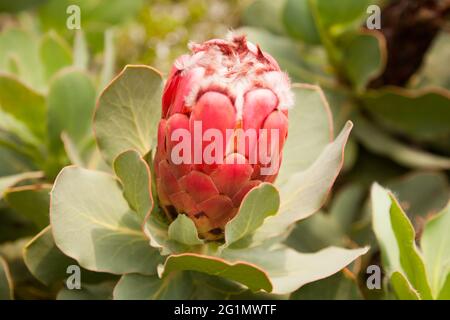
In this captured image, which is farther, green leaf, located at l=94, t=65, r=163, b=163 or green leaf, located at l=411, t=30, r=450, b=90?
green leaf, located at l=411, t=30, r=450, b=90

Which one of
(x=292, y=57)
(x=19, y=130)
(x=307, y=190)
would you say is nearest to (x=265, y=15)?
(x=292, y=57)

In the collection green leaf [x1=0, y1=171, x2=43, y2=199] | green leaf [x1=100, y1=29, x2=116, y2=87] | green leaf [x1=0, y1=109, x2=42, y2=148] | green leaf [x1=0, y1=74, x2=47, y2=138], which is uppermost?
green leaf [x1=100, y1=29, x2=116, y2=87]

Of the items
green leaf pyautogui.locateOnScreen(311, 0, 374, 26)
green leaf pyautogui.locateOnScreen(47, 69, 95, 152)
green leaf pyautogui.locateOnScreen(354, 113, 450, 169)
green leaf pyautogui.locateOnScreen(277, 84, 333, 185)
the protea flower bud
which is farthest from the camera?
green leaf pyautogui.locateOnScreen(354, 113, 450, 169)

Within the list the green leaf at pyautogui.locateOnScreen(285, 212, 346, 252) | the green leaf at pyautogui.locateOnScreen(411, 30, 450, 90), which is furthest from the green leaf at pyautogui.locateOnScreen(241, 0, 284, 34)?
the green leaf at pyautogui.locateOnScreen(285, 212, 346, 252)

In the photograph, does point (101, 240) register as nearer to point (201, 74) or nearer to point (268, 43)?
point (201, 74)

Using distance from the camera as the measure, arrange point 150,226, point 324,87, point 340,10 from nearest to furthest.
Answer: point 150,226
point 340,10
point 324,87

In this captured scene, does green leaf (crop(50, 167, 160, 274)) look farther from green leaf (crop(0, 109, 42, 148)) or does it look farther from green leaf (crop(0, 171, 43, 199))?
green leaf (crop(0, 109, 42, 148))

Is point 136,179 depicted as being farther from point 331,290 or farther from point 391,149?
point 391,149
